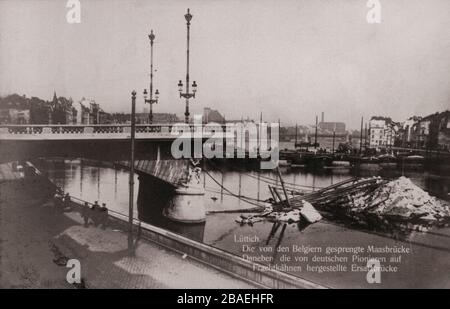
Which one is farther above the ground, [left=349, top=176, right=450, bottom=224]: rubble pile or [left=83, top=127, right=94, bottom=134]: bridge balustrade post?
[left=83, top=127, right=94, bottom=134]: bridge balustrade post

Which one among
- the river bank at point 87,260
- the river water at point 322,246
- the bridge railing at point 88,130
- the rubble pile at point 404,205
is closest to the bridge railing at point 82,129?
the bridge railing at point 88,130

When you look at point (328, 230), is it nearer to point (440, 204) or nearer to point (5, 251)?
point (440, 204)

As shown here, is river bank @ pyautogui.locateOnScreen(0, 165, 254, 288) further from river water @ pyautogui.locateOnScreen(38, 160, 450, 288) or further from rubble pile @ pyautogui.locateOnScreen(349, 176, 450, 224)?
rubble pile @ pyautogui.locateOnScreen(349, 176, 450, 224)

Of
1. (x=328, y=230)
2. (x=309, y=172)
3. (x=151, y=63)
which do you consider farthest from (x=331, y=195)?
(x=309, y=172)

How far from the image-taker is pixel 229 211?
1077 inches

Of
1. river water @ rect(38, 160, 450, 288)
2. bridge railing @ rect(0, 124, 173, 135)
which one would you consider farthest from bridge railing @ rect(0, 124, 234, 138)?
river water @ rect(38, 160, 450, 288)

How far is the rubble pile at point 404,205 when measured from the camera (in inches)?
1051

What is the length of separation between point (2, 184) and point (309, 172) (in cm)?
→ 4004

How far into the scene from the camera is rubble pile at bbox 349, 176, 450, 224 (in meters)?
26.7

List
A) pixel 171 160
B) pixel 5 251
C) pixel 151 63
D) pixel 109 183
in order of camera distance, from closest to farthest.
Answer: pixel 5 251, pixel 151 63, pixel 171 160, pixel 109 183

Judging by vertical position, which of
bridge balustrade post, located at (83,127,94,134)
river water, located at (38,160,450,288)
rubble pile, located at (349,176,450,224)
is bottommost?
river water, located at (38,160,450,288)

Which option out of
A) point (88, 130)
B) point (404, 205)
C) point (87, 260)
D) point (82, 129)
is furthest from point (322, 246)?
point (82, 129)

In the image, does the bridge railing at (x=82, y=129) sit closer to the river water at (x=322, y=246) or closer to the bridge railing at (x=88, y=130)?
the bridge railing at (x=88, y=130)
